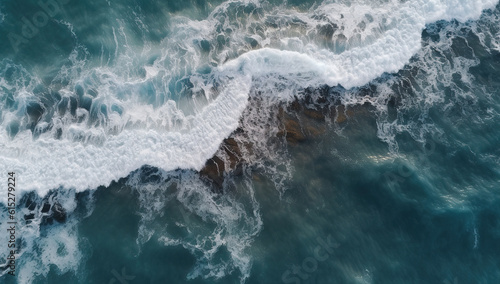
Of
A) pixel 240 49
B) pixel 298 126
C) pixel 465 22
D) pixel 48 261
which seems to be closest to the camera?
pixel 48 261

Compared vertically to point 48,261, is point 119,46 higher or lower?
higher

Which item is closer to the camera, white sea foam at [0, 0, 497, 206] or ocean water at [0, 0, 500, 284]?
ocean water at [0, 0, 500, 284]

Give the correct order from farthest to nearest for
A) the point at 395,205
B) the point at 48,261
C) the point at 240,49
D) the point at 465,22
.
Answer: the point at 465,22 < the point at 240,49 < the point at 395,205 < the point at 48,261

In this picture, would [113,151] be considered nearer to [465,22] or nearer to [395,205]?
[395,205]

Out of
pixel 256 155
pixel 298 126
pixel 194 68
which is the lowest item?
pixel 256 155

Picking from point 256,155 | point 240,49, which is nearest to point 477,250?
point 256,155

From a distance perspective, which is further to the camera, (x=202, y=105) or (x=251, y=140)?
(x=202, y=105)

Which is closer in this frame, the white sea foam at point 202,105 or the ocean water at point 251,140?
the ocean water at point 251,140

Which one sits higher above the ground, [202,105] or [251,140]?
[202,105]
